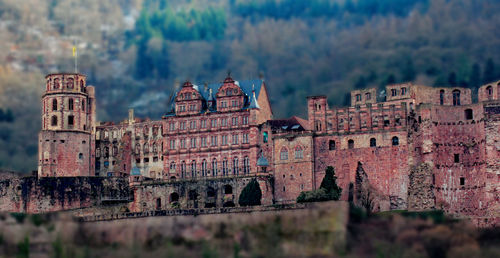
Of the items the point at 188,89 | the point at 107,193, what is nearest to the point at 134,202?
the point at 107,193

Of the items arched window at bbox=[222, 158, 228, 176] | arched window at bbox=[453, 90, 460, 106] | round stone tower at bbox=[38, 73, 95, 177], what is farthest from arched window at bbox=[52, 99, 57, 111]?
arched window at bbox=[453, 90, 460, 106]

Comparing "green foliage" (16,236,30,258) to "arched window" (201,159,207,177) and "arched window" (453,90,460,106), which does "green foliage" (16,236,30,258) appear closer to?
"arched window" (201,159,207,177)

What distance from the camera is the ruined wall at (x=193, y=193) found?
16712 cm

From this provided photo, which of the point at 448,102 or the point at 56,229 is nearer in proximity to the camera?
the point at 56,229

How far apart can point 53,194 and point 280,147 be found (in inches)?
1425

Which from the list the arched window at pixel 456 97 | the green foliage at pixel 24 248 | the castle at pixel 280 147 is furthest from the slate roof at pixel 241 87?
the green foliage at pixel 24 248

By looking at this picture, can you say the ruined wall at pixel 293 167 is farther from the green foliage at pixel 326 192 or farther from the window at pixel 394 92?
the window at pixel 394 92

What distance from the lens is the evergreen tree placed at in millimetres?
156250

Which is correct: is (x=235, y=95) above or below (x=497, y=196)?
above

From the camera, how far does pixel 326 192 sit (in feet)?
514

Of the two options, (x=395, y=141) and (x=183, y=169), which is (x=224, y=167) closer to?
(x=183, y=169)

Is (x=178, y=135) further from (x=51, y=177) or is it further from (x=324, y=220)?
(x=324, y=220)

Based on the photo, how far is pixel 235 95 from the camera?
175 m

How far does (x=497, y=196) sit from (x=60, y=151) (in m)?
68.6
